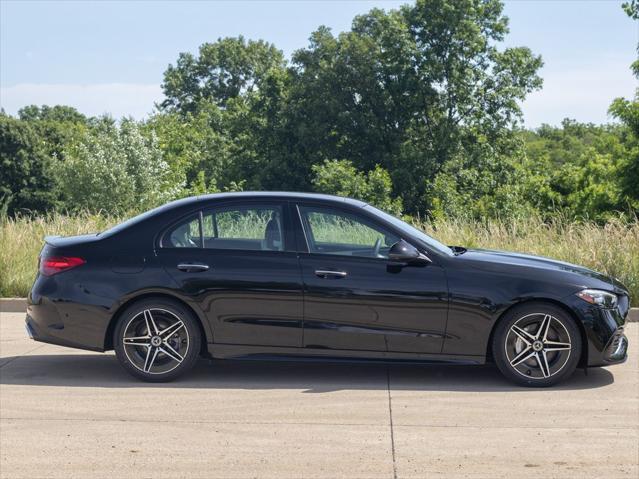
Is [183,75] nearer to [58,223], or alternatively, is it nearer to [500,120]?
[500,120]

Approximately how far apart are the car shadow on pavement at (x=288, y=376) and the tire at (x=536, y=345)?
146 mm

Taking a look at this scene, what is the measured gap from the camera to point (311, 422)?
268 inches

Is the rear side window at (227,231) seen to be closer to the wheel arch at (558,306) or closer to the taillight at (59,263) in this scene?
the taillight at (59,263)

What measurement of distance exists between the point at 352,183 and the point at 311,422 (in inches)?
1679

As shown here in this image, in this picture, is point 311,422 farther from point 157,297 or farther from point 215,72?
point 215,72

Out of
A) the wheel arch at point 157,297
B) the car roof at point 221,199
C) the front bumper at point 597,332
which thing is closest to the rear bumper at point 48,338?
the wheel arch at point 157,297

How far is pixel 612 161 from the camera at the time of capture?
57031 mm

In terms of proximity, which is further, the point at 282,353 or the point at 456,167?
the point at 456,167

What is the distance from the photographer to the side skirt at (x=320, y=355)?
26.1ft

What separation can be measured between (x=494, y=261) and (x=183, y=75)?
92504 mm

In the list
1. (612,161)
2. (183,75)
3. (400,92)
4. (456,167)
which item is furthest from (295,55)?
(183,75)

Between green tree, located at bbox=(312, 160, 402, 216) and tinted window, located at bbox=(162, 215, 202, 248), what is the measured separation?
39.7 m

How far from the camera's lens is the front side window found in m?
8.06

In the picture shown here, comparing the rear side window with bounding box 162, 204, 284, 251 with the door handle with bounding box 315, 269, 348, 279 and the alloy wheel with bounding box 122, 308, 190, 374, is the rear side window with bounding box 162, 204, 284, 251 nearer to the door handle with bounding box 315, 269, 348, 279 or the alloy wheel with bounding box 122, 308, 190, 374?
the door handle with bounding box 315, 269, 348, 279
